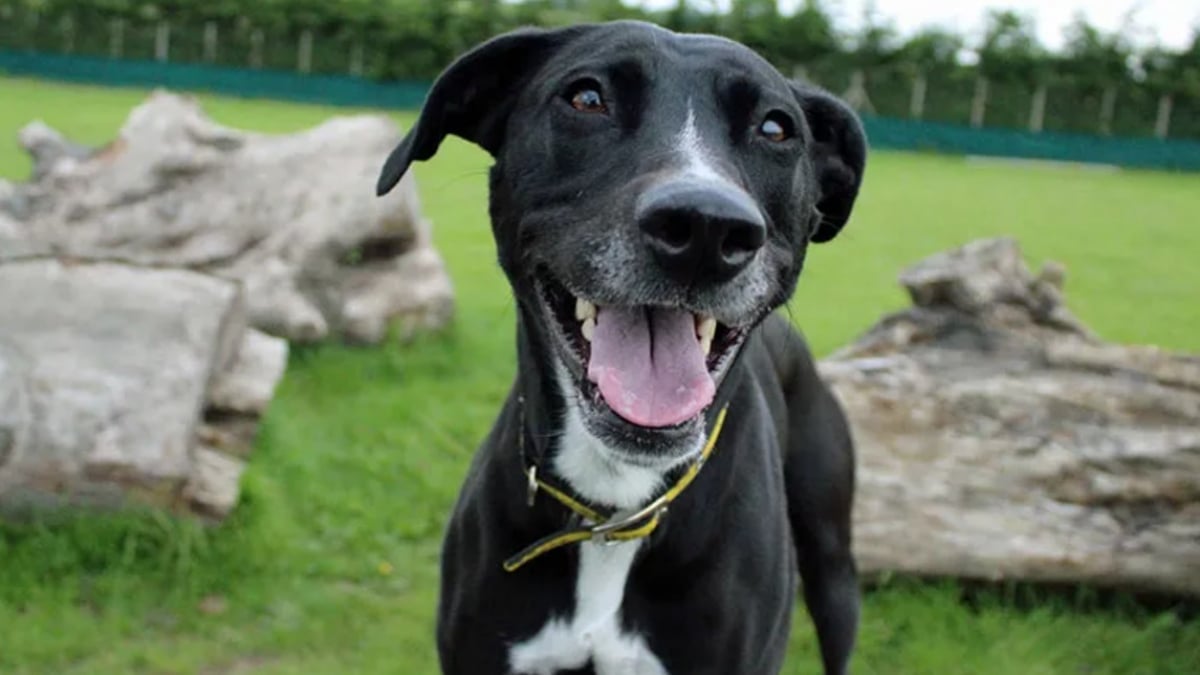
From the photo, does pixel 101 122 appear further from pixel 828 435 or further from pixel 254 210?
pixel 828 435

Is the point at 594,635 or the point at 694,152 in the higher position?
the point at 694,152

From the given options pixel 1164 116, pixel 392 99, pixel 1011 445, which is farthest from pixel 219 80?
pixel 1011 445

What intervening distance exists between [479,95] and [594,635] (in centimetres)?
122

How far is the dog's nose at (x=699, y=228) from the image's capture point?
7.52 feet

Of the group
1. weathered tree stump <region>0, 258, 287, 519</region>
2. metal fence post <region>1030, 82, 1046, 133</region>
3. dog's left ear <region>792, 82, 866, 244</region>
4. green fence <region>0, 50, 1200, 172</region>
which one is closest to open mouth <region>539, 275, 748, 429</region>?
dog's left ear <region>792, 82, 866, 244</region>

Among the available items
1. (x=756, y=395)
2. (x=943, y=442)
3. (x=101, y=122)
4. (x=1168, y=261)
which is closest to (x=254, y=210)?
(x=943, y=442)

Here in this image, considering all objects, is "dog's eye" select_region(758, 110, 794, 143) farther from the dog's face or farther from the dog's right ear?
the dog's right ear

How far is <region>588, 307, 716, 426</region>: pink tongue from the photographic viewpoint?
2557 millimetres

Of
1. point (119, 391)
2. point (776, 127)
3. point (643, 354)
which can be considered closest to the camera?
point (643, 354)

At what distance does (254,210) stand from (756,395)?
4790mm

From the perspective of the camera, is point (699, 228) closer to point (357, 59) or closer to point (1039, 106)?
point (1039, 106)

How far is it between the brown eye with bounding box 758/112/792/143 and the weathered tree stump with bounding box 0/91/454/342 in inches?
176

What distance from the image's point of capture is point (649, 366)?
2.61 meters

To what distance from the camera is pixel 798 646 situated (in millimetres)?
4570
